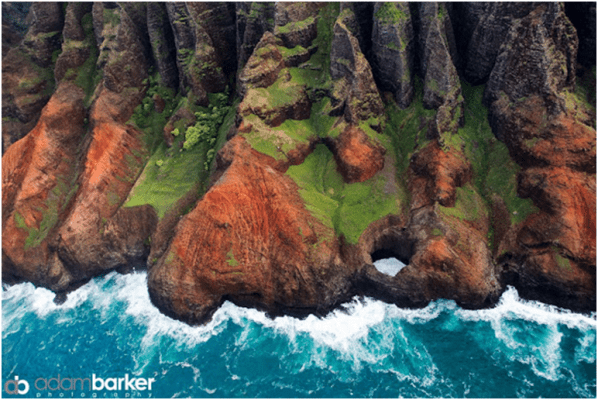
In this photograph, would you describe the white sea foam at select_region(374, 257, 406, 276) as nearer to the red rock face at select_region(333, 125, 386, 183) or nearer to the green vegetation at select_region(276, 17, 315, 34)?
the red rock face at select_region(333, 125, 386, 183)

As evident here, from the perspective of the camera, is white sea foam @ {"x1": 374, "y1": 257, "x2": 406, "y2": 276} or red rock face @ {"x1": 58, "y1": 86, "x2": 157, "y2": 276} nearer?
white sea foam @ {"x1": 374, "y1": 257, "x2": 406, "y2": 276}

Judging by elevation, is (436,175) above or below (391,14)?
below

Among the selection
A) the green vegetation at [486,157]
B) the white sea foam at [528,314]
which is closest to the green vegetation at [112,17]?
the green vegetation at [486,157]

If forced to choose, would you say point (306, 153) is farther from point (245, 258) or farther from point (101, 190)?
point (101, 190)

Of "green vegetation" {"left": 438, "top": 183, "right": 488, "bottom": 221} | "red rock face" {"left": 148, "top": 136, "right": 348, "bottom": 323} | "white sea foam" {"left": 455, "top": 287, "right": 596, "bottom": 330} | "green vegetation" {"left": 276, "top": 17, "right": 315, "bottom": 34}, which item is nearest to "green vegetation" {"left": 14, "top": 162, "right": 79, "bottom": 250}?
"red rock face" {"left": 148, "top": 136, "right": 348, "bottom": 323}

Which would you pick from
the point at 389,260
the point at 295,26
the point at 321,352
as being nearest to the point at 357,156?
the point at 389,260

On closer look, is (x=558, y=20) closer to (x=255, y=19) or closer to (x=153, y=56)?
(x=255, y=19)
